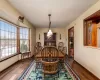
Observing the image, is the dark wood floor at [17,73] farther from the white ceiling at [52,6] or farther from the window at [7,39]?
the white ceiling at [52,6]

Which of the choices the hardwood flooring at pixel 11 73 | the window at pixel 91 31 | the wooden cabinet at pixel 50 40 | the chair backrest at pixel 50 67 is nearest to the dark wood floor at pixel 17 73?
the hardwood flooring at pixel 11 73

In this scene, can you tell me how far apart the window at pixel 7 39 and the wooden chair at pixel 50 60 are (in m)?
1.86

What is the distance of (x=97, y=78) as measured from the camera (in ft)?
10.3

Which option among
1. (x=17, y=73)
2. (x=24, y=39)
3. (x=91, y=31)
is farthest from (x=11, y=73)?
(x=91, y=31)

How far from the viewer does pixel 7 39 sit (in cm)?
461

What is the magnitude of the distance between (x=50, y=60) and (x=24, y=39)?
12.3ft

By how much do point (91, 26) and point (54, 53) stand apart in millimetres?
2090

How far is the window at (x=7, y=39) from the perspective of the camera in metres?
4.11

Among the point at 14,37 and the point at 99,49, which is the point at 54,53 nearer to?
the point at 99,49

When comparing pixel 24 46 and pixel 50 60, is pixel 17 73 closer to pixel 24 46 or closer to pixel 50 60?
pixel 50 60

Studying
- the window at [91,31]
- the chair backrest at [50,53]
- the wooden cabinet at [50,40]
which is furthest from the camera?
the wooden cabinet at [50,40]

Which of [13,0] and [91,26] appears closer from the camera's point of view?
[13,0]

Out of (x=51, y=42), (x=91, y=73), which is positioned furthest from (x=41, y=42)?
(x=91, y=73)

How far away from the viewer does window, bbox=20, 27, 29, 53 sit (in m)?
6.19
